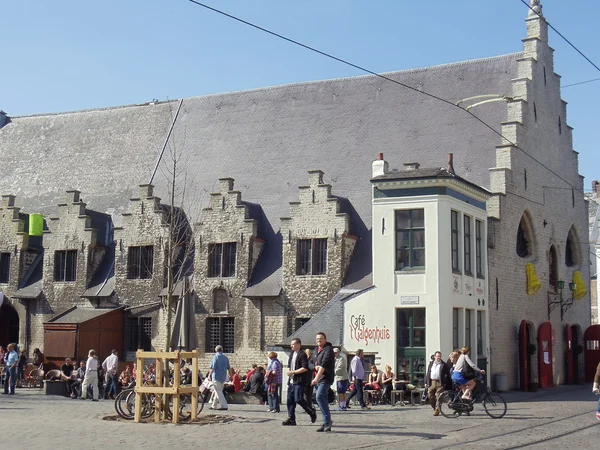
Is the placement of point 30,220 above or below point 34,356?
above

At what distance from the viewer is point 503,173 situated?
29500 mm

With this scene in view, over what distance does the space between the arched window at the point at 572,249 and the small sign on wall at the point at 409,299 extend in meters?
13.2

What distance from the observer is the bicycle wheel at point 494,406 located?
18750mm

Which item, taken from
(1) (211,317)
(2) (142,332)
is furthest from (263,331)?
(2) (142,332)

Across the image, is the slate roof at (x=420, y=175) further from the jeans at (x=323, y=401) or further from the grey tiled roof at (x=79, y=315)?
the grey tiled roof at (x=79, y=315)

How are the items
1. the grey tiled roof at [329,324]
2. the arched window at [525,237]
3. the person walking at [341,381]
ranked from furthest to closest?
1. the arched window at [525,237]
2. the grey tiled roof at [329,324]
3. the person walking at [341,381]

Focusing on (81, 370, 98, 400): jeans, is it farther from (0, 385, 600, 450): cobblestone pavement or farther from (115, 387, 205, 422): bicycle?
(115, 387, 205, 422): bicycle

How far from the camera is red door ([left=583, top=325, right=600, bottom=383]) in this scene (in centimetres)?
3531

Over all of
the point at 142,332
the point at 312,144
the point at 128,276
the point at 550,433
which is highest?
the point at 312,144

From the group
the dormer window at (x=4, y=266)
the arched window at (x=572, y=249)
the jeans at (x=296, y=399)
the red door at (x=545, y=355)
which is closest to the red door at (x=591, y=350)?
the arched window at (x=572, y=249)

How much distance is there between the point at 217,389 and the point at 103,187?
19270 millimetres

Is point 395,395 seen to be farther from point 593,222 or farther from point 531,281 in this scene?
point 593,222

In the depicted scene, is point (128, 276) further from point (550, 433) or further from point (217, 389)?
point (550, 433)

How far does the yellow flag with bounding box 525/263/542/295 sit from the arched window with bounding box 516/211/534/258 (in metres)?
0.61
